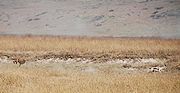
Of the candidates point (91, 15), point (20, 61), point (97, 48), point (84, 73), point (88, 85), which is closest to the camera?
point (88, 85)

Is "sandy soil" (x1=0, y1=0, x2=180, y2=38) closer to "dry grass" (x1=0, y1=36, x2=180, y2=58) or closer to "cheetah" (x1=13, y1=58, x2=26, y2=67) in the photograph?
"dry grass" (x1=0, y1=36, x2=180, y2=58)

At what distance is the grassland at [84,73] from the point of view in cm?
749

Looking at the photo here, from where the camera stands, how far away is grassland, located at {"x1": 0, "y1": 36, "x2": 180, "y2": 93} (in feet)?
24.6

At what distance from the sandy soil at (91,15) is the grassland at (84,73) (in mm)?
7583

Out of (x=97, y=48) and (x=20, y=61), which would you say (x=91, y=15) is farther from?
(x=20, y=61)

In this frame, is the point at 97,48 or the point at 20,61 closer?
the point at 20,61

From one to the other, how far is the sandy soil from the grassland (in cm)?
758

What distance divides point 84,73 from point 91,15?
17.0 metres

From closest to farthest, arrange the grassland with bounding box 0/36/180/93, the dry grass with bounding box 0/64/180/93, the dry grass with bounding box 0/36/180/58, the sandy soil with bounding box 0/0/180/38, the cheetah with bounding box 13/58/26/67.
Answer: the dry grass with bounding box 0/64/180/93 → the grassland with bounding box 0/36/180/93 → the cheetah with bounding box 13/58/26/67 → the dry grass with bounding box 0/36/180/58 → the sandy soil with bounding box 0/0/180/38

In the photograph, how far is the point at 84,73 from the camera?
10547 mm

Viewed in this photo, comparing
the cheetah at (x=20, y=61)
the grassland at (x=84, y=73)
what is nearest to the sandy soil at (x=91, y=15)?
the grassland at (x=84, y=73)

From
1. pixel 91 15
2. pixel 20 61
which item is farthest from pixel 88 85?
pixel 91 15

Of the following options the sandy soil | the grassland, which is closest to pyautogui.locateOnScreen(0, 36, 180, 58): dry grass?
the grassland

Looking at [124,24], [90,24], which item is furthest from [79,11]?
[124,24]
